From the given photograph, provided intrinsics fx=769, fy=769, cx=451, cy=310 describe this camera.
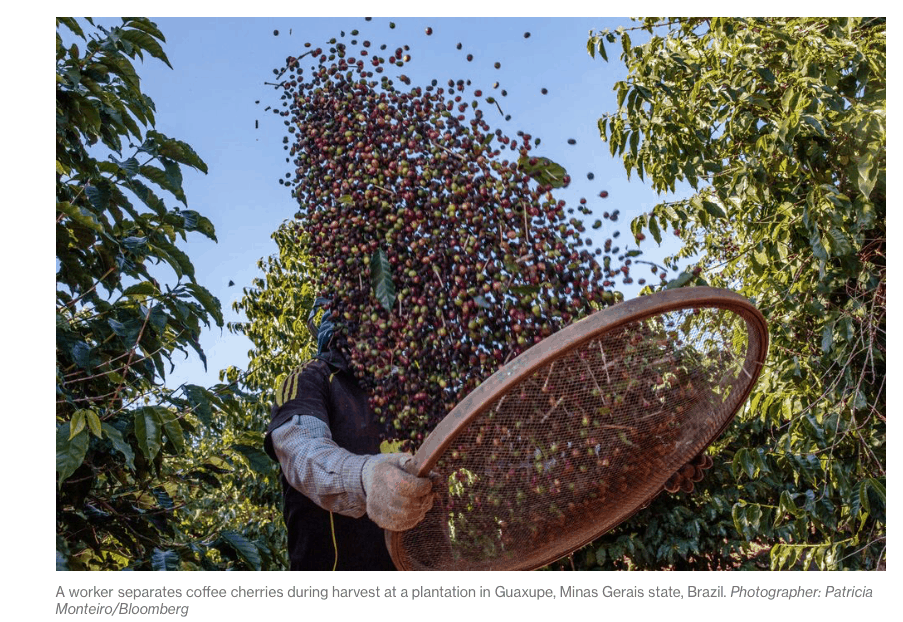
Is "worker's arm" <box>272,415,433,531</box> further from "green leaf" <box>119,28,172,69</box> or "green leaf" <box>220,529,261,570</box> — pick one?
"green leaf" <box>119,28,172,69</box>

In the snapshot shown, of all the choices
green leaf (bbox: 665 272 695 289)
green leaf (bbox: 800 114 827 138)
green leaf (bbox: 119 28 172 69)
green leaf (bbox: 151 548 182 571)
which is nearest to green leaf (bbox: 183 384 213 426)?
green leaf (bbox: 151 548 182 571)

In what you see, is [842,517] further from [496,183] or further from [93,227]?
[93,227]

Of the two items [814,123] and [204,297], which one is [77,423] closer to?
[204,297]

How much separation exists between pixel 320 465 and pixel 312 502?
176mm

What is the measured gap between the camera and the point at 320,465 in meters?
0.95

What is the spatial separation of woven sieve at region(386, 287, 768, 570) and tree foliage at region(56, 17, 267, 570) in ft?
1.37

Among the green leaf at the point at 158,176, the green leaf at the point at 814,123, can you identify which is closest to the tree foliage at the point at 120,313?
the green leaf at the point at 158,176

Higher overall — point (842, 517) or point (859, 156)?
point (859, 156)

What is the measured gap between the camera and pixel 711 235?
74.2 inches

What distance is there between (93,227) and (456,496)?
2.13 feet

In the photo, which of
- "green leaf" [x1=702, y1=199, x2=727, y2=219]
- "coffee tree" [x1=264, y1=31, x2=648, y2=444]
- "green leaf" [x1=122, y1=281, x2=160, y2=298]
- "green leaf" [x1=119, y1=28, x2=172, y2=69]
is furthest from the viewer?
"green leaf" [x1=702, y1=199, x2=727, y2=219]

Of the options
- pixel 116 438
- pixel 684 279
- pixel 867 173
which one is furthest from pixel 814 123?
pixel 116 438

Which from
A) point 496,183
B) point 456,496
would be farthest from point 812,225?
point 456,496

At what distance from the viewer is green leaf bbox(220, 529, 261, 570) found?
111cm
